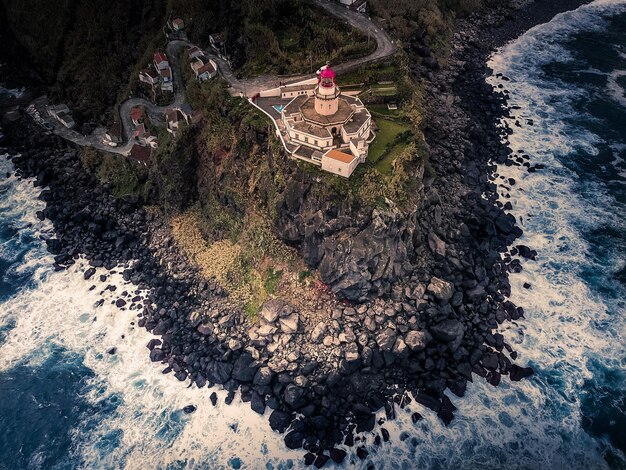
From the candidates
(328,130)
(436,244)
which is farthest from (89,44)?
(436,244)

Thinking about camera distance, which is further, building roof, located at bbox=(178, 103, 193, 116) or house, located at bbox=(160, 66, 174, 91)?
house, located at bbox=(160, 66, 174, 91)

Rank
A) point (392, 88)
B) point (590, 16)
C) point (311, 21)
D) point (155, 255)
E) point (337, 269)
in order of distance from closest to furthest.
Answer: point (337, 269)
point (155, 255)
point (392, 88)
point (311, 21)
point (590, 16)

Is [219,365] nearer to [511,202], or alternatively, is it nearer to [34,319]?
[34,319]

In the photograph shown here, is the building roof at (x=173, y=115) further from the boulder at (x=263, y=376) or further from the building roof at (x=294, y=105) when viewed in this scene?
the boulder at (x=263, y=376)

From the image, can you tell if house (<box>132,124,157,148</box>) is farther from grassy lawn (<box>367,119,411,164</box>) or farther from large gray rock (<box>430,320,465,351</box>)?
large gray rock (<box>430,320,465,351</box>)

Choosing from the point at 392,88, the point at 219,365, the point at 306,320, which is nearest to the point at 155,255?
the point at 219,365

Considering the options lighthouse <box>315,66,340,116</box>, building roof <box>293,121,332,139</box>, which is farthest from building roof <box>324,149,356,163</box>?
lighthouse <box>315,66,340,116</box>
